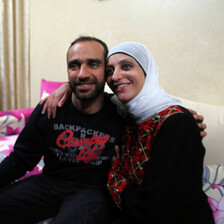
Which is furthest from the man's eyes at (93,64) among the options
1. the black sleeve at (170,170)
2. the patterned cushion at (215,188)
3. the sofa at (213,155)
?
the patterned cushion at (215,188)

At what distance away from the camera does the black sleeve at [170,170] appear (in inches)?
26.3

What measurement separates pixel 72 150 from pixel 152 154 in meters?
0.43

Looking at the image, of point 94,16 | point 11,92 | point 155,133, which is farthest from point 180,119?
point 11,92

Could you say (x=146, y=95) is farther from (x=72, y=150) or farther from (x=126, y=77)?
(x=72, y=150)

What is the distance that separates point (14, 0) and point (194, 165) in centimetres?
271

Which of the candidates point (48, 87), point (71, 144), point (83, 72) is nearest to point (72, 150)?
point (71, 144)

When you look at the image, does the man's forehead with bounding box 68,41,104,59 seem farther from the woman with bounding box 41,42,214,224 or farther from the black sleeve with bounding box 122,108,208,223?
the black sleeve with bounding box 122,108,208,223

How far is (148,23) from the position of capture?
1540mm

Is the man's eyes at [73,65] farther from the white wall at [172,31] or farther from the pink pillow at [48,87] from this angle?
the pink pillow at [48,87]

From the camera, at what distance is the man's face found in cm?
94

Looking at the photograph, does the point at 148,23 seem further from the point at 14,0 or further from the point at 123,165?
the point at 14,0

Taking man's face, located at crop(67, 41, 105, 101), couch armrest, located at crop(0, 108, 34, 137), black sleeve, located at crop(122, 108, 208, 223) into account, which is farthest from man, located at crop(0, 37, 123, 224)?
couch armrest, located at crop(0, 108, 34, 137)

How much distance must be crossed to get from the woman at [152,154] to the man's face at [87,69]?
0.06 m

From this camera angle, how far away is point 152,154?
0.71 meters
